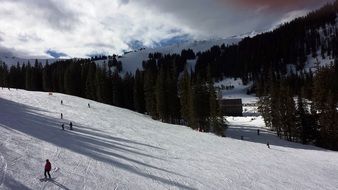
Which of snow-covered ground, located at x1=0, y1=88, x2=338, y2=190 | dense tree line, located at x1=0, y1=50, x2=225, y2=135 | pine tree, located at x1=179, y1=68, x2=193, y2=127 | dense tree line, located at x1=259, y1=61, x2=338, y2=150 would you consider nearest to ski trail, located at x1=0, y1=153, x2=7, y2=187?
snow-covered ground, located at x1=0, y1=88, x2=338, y2=190

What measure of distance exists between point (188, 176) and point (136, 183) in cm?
594

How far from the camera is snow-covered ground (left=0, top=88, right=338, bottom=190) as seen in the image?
29.2 meters

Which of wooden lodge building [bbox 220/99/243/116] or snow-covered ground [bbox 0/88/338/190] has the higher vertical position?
wooden lodge building [bbox 220/99/243/116]

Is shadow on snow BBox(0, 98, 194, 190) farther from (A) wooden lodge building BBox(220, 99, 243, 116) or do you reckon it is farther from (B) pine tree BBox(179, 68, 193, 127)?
(A) wooden lodge building BBox(220, 99, 243, 116)

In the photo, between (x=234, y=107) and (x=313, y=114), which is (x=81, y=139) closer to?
(x=313, y=114)

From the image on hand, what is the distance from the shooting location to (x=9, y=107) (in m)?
60.5

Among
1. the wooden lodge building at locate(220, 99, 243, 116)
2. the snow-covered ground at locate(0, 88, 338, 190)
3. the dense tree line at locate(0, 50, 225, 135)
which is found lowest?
the snow-covered ground at locate(0, 88, 338, 190)

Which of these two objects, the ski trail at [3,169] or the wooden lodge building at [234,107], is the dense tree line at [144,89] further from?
the ski trail at [3,169]

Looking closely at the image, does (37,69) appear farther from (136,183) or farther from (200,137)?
(136,183)

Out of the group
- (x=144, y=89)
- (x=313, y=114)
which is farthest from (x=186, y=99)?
(x=313, y=114)

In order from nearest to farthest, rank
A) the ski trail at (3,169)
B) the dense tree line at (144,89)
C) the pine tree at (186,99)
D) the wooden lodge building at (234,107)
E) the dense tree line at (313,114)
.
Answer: the ski trail at (3,169)
the dense tree line at (313,114)
the dense tree line at (144,89)
the pine tree at (186,99)
the wooden lodge building at (234,107)

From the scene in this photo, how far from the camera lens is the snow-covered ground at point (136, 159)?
2917cm

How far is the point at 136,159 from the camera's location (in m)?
36.3

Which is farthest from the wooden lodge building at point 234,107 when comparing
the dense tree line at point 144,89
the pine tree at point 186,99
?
the pine tree at point 186,99
